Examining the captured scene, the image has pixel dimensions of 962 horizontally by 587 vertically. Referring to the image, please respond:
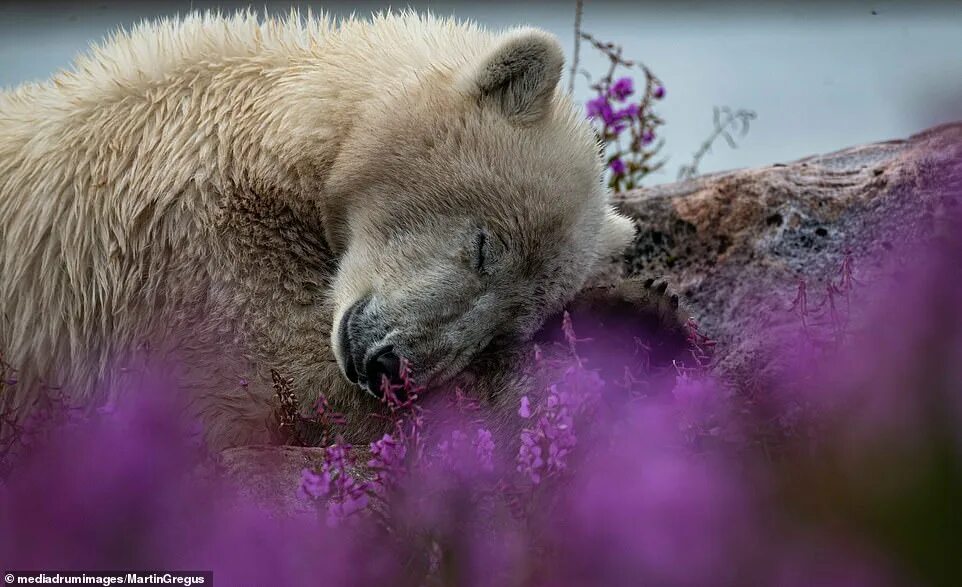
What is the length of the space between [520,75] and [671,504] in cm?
202

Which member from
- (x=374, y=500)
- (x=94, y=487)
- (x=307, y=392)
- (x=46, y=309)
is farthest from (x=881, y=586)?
(x=46, y=309)

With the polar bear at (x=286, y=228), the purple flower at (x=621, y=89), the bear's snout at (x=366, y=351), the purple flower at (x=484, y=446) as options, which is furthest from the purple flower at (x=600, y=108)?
the purple flower at (x=484, y=446)

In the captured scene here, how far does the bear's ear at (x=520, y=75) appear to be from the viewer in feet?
7.61

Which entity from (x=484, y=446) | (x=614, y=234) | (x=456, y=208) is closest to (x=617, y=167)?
(x=614, y=234)

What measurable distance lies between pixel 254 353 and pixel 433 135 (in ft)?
2.34

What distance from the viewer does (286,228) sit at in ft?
7.75

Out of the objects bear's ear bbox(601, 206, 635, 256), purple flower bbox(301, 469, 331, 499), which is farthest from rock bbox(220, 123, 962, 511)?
purple flower bbox(301, 469, 331, 499)

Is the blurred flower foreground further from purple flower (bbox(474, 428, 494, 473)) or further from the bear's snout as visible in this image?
the bear's snout

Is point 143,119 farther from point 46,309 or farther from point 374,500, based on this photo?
point 374,500

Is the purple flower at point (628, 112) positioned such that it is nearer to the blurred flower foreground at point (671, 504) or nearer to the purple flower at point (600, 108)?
the purple flower at point (600, 108)

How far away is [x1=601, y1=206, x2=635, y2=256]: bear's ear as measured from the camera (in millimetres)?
2725

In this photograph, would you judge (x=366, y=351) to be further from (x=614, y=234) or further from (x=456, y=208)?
(x=614, y=234)

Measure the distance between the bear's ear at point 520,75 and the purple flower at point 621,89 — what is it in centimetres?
185

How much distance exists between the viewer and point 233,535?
0.56 m
